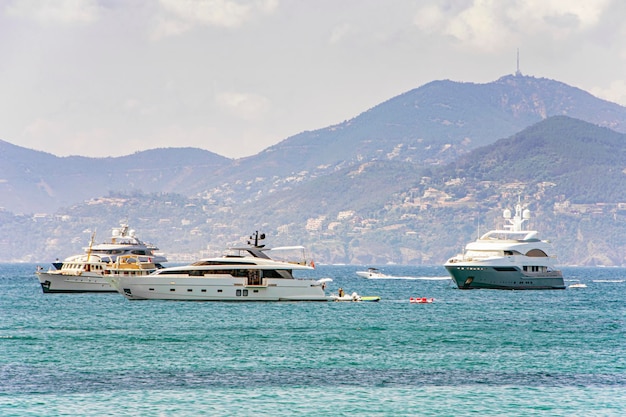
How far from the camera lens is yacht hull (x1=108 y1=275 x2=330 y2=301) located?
118750 millimetres

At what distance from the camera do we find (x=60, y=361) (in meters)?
69.1

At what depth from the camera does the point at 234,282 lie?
11888 cm

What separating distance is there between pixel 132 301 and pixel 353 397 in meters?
71.3

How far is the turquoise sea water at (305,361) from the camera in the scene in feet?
178

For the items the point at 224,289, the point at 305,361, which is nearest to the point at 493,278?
the point at 224,289

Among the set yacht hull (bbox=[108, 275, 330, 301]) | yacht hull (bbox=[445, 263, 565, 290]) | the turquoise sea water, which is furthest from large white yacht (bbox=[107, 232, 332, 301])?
yacht hull (bbox=[445, 263, 565, 290])

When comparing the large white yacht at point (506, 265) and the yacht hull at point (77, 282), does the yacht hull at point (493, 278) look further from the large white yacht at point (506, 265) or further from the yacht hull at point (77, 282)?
the yacht hull at point (77, 282)

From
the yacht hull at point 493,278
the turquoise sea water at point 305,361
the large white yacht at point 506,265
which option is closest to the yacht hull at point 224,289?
the turquoise sea water at point 305,361

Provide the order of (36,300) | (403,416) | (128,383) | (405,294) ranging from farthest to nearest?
(405,294) < (36,300) < (128,383) < (403,416)

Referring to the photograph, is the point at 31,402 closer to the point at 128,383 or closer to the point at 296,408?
the point at 128,383

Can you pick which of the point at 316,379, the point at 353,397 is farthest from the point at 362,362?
the point at 353,397

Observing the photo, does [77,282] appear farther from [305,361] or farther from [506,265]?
[305,361]

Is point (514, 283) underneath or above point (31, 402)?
above

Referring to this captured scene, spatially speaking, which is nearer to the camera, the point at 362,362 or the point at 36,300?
the point at 362,362
